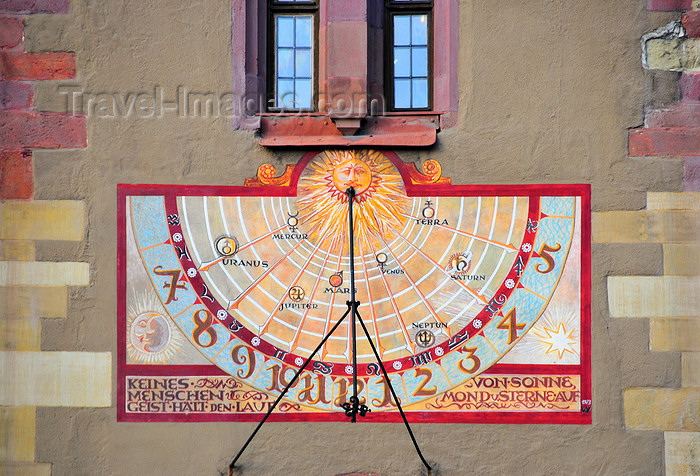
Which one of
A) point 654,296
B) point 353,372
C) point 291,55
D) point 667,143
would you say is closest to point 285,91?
point 291,55

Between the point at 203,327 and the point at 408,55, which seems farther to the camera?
the point at 408,55

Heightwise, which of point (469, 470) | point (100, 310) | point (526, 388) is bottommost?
point (469, 470)

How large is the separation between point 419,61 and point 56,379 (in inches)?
111

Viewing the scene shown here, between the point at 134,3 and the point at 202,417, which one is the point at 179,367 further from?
the point at 134,3

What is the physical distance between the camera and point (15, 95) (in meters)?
5.35

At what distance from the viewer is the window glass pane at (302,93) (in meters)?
5.50

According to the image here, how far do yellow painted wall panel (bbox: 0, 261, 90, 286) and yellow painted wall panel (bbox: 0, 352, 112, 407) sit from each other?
40 centimetres

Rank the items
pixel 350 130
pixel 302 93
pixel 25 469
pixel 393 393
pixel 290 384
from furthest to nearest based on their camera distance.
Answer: pixel 302 93 → pixel 350 130 → pixel 25 469 → pixel 290 384 → pixel 393 393

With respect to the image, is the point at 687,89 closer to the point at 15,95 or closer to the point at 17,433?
the point at 15,95

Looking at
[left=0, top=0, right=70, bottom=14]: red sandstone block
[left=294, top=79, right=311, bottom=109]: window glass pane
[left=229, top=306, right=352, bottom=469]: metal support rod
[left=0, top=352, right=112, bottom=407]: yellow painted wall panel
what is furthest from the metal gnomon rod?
[left=0, top=0, right=70, bottom=14]: red sandstone block

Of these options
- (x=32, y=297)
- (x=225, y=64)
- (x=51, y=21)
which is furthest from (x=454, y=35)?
(x=32, y=297)

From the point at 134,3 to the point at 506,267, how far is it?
2.66 metres

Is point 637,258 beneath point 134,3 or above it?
beneath

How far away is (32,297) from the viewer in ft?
17.2
